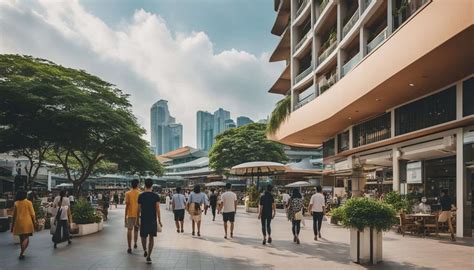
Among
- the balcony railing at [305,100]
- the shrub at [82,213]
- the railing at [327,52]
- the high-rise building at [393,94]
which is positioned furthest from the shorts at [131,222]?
the balcony railing at [305,100]

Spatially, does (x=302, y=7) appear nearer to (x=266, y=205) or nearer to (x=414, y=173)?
(x=414, y=173)

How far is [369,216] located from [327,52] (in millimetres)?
17486

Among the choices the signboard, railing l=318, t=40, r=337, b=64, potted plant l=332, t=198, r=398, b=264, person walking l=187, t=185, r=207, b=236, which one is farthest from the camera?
railing l=318, t=40, r=337, b=64

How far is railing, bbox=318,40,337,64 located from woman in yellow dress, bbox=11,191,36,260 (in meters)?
18.4

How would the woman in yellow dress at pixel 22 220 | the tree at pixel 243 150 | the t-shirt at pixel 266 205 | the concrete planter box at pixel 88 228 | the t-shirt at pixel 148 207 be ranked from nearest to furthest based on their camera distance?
1. the t-shirt at pixel 148 207
2. the woman in yellow dress at pixel 22 220
3. the t-shirt at pixel 266 205
4. the concrete planter box at pixel 88 228
5. the tree at pixel 243 150

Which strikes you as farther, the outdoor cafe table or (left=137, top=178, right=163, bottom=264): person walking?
the outdoor cafe table

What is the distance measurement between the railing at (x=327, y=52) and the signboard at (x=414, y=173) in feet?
27.0

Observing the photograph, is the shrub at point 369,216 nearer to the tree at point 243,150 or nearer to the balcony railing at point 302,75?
the balcony railing at point 302,75

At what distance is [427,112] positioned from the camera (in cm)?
1653

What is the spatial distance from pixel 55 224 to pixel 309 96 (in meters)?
18.9

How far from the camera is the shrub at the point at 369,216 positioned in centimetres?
946

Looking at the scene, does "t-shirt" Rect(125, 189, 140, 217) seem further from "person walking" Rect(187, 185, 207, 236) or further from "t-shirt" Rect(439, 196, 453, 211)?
"t-shirt" Rect(439, 196, 453, 211)

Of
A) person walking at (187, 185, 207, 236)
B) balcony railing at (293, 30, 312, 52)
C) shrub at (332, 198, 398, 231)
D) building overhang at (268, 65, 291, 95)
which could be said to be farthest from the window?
building overhang at (268, 65, 291, 95)

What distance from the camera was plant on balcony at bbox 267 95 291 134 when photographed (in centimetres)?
3033
